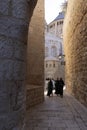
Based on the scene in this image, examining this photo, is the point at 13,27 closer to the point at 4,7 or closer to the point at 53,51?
the point at 4,7

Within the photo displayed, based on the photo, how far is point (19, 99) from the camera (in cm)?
324

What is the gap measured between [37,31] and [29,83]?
262 centimetres

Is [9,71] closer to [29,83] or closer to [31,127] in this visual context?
[31,127]

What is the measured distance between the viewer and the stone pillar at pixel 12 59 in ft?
9.87

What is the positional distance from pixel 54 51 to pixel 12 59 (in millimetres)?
45911

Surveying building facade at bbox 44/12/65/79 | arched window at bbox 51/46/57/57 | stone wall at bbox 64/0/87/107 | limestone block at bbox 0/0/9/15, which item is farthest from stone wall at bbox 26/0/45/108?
arched window at bbox 51/46/57/57

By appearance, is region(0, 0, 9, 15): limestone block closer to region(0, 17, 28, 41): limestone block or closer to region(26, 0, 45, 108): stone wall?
region(0, 17, 28, 41): limestone block

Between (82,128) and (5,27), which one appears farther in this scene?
(82,128)

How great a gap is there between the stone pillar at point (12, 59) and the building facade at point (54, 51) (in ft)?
68.7

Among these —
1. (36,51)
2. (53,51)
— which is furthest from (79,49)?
(53,51)

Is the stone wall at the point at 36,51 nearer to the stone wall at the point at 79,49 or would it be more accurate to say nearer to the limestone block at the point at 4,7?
the stone wall at the point at 79,49

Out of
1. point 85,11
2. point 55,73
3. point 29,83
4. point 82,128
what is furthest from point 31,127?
point 55,73

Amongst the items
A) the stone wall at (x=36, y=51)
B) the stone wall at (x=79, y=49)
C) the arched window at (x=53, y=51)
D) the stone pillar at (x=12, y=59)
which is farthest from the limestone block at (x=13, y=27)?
the arched window at (x=53, y=51)

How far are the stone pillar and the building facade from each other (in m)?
20.9
